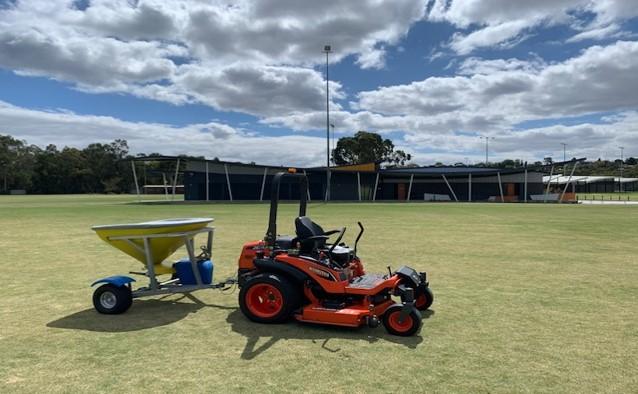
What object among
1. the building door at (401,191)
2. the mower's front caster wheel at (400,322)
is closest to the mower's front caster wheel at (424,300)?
the mower's front caster wheel at (400,322)

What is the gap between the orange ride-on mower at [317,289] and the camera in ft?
18.1

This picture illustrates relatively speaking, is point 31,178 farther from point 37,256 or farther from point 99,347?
point 99,347

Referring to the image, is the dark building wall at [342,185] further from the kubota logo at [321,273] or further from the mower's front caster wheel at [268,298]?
the kubota logo at [321,273]

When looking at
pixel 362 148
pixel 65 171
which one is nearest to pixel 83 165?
pixel 65 171

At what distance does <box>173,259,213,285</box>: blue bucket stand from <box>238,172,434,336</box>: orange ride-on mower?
99cm

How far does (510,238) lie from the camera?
1541cm

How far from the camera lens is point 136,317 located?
6.36 m

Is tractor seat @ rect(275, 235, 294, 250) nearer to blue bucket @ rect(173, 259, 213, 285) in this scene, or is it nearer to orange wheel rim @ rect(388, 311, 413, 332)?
blue bucket @ rect(173, 259, 213, 285)

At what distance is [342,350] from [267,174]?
163ft

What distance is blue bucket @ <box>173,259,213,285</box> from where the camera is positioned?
6953 millimetres

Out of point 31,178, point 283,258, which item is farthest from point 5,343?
point 31,178

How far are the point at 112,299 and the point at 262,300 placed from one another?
2.14 m

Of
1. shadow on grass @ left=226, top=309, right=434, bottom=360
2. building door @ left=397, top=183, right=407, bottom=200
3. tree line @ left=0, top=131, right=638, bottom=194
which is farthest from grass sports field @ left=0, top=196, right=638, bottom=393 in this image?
tree line @ left=0, top=131, right=638, bottom=194

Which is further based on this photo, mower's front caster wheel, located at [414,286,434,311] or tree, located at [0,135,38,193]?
tree, located at [0,135,38,193]
